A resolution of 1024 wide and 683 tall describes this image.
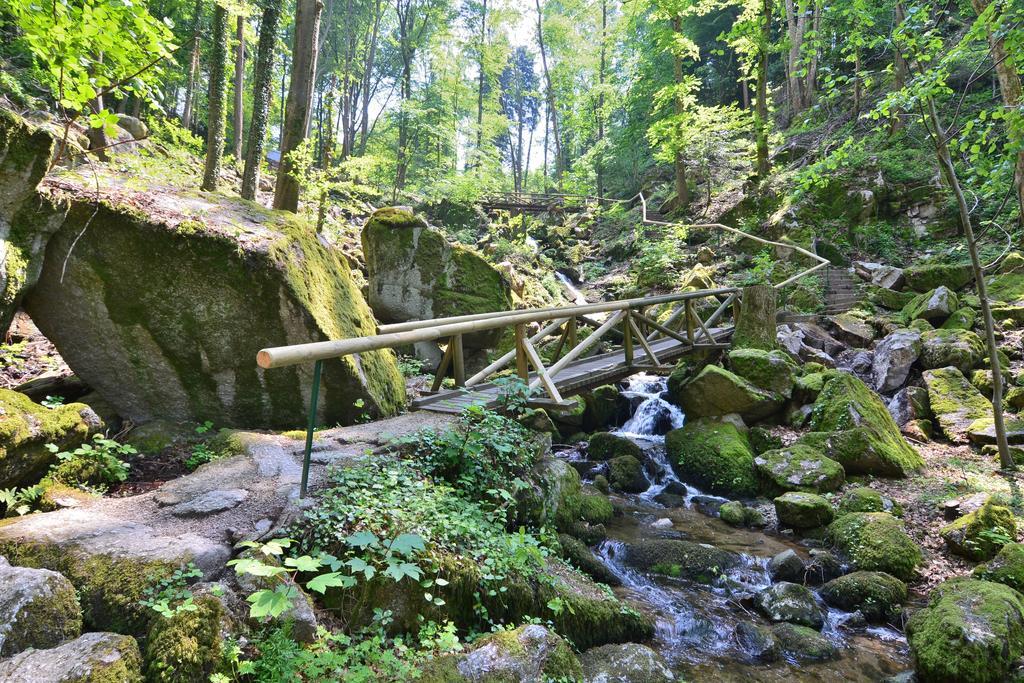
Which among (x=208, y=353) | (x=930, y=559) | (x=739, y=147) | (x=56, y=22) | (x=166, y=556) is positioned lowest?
(x=930, y=559)

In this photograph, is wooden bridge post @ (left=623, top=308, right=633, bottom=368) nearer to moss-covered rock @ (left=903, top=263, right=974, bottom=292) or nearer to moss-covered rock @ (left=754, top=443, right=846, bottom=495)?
moss-covered rock @ (left=754, top=443, right=846, bottom=495)

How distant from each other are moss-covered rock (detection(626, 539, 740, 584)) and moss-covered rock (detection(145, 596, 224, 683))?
4047mm

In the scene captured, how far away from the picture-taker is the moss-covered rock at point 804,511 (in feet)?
18.9

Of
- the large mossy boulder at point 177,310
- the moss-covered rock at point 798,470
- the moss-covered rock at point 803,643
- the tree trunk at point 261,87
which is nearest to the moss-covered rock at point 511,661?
the moss-covered rock at point 803,643

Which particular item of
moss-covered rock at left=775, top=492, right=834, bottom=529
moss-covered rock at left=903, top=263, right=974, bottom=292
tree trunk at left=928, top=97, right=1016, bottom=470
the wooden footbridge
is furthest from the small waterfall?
moss-covered rock at left=775, top=492, right=834, bottom=529

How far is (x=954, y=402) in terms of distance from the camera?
7.93 metres

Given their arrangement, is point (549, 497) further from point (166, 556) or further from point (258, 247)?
point (258, 247)

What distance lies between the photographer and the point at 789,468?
6.72 meters

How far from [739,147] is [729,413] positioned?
15.2 metres

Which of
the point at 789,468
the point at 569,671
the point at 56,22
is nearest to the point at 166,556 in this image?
the point at 569,671

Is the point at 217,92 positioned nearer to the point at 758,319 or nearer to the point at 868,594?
the point at 758,319

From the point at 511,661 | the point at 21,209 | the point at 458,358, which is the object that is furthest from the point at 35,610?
the point at 458,358

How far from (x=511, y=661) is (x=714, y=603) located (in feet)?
9.16

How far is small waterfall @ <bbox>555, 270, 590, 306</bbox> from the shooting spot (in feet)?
57.4
